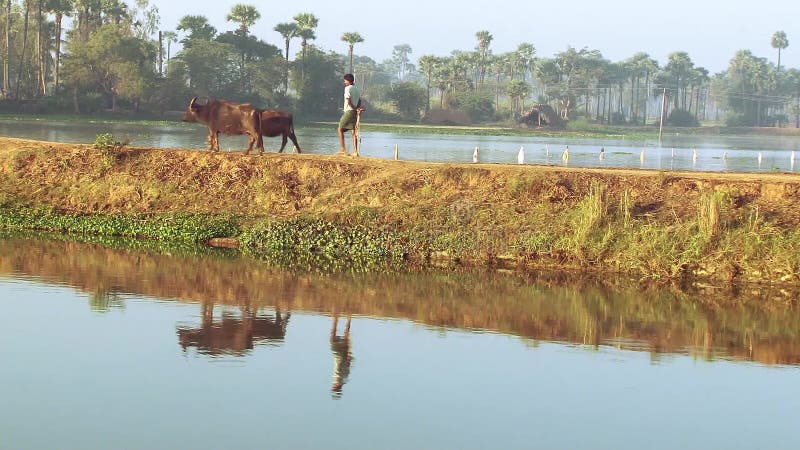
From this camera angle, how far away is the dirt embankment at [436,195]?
2033 centimetres

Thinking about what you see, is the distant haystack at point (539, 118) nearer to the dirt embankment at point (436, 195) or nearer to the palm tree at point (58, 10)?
the palm tree at point (58, 10)

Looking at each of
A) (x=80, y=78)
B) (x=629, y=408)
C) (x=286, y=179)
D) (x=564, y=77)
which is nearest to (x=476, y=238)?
(x=286, y=179)

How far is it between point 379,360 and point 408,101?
288 feet

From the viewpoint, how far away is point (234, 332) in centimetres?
1441

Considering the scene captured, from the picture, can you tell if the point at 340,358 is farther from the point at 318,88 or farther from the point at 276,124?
the point at 318,88

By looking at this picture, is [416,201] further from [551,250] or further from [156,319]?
[156,319]

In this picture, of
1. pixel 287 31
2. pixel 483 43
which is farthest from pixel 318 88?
pixel 483 43

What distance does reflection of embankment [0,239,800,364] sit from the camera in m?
15.2

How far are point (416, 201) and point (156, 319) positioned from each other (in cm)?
811

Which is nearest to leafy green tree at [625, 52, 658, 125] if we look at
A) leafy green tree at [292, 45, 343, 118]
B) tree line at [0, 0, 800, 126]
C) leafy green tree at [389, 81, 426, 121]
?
tree line at [0, 0, 800, 126]

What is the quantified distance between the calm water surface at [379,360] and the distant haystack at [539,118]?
3253 inches

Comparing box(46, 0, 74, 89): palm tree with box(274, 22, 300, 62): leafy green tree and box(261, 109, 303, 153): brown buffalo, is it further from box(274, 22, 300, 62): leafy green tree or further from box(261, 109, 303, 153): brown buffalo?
box(261, 109, 303, 153): brown buffalo

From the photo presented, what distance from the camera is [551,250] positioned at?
66.8ft

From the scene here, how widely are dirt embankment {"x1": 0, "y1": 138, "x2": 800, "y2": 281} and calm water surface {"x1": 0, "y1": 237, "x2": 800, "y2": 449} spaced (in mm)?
1499
